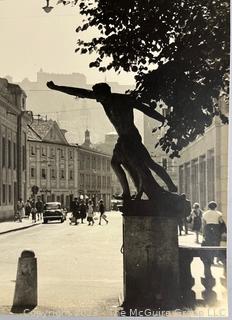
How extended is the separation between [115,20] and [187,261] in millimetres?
2582

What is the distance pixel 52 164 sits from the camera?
25.3 feet

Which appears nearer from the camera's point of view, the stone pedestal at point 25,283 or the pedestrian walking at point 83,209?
the stone pedestal at point 25,283

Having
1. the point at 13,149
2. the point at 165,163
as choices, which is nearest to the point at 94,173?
the point at 13,149

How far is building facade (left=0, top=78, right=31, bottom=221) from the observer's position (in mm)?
7039

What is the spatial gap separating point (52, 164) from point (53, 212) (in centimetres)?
75

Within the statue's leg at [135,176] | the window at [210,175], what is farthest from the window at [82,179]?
the statue's leg at [135,176]

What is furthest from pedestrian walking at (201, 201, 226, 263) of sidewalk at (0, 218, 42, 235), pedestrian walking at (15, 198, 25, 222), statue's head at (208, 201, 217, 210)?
pedestrian walking at (15, 198, 25, 222)

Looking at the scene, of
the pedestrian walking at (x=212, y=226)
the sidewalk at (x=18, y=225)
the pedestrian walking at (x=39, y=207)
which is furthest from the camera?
the pedestrian walking at (x=39, y=207)

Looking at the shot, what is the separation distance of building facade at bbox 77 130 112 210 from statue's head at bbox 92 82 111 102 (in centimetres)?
76

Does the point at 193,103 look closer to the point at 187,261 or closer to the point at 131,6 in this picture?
the point at 131,6

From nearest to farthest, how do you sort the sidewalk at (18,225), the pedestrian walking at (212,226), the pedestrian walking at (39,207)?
the pedestrian walking at (212,226) → the sidewalk at (18,225) → the pedestrian walking at (39,207)

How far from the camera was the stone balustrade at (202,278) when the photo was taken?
18.4ft

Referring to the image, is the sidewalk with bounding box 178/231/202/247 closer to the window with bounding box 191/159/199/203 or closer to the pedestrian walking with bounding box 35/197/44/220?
the window with bounding box 191/159/199/203

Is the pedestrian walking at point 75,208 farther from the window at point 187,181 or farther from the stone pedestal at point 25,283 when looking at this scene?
the stone pedestal at point 25,283
